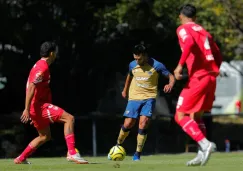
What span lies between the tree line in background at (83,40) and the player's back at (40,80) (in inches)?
607

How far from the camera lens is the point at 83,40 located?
31266mm

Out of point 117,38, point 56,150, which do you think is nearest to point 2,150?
point 56,150

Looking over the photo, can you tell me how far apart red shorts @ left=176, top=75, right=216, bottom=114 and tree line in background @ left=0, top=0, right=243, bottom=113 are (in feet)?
58.6

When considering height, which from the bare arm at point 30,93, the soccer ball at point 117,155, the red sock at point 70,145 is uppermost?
the bare arm at point 30,93

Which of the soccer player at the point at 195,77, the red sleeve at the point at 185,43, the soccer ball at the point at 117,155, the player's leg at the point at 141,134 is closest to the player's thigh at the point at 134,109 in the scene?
the player's leg at the point at 141,134

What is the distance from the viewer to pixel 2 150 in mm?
28859

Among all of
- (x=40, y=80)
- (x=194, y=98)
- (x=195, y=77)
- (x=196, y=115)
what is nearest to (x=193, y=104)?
(x=194, y=98)

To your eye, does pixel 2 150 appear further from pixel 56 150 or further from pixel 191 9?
pixel 191 9

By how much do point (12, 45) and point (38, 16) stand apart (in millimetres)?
1499

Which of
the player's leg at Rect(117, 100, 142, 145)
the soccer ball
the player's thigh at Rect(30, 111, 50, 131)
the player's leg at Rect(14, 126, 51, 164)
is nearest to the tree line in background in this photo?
the player's leg at Rect(117, 100, 142, 145)

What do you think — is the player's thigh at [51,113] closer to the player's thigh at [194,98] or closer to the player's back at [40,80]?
the player's back at [40,80]

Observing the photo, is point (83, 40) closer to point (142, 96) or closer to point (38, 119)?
point (142, 96)

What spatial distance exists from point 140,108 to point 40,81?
3.26 metres

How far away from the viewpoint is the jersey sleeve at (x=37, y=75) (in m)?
13.5
